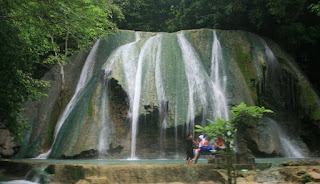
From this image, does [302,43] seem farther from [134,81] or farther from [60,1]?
[60,1]

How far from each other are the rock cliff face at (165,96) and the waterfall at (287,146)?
0.29 metres

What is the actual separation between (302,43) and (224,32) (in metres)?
5.13

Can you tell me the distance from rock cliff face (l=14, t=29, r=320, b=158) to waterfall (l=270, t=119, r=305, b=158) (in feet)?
0.96

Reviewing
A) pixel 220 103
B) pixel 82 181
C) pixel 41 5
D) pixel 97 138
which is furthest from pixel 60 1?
pixel 220 103

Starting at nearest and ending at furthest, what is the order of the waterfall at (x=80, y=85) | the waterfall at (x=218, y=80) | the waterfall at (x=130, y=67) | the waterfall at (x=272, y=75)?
the waterfall at (x=130, y=67) → the waterfall at (x=218, y=80) → the waterfall at (x=80, y=85) → the waterfall at (x=272, y=75)

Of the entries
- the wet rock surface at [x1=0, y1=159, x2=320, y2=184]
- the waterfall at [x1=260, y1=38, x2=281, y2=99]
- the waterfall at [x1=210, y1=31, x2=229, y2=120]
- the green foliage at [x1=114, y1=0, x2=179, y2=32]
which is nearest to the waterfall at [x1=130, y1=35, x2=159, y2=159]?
the waterfall at [x1=210, y1=31, x2=229, y2=120]

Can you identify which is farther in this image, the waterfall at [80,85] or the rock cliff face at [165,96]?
the waterfall at [80,85]

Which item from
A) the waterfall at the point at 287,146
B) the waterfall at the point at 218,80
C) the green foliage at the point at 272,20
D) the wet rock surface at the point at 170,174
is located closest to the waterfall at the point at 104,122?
the wet rock surface at the point at 170,174

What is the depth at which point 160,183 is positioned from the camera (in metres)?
8.79

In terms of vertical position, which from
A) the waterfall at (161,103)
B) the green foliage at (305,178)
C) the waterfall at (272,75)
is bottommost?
the green foliage at (305,178)

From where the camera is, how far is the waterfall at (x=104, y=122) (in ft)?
45.3

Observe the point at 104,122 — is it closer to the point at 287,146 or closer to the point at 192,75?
the point at 192,75

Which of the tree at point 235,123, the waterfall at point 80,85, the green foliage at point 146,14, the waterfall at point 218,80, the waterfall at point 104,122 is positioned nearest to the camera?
the tree at point 235,123

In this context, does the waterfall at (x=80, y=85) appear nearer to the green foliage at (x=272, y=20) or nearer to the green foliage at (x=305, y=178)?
the green foliage at (x=272, y=20)
